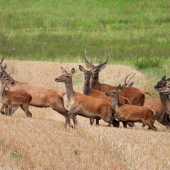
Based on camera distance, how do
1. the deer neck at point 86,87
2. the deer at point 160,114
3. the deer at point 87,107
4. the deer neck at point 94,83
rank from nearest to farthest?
the deer at point 87,107 → the deer neck at point 86,87 → the deer at point 160,114 → the deer neck at point 94,83

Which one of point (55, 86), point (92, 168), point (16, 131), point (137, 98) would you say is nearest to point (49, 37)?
point (55, 86)

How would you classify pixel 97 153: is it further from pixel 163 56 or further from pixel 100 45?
pixel 100 45

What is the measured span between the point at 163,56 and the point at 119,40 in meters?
5.37

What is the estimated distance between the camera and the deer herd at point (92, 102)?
32.9 ft

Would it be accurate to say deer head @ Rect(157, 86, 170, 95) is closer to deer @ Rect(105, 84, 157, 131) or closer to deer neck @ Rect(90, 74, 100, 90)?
deer @ Rect(105, 84, 157, 131)

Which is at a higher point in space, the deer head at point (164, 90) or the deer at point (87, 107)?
the deer head at point (164, 90)

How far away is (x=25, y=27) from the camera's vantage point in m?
33.7

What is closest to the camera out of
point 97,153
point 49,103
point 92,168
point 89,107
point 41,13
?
point 92,168

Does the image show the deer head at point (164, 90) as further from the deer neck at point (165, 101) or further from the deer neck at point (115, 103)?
the deer neck at point (115, 103)

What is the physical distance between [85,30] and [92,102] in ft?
76.4

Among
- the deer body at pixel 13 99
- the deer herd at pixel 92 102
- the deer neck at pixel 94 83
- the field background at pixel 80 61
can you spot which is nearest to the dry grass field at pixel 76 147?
the field background at pixel 80 61

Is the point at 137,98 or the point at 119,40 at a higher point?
the point at 119,40

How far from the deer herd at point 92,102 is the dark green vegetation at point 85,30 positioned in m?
9.44

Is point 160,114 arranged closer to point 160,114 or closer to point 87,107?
point 160,114
